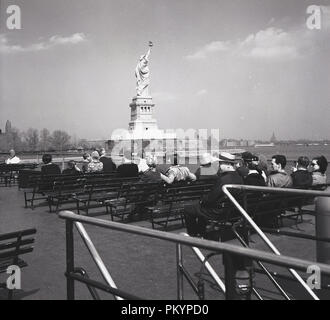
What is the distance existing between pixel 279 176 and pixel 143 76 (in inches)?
2558

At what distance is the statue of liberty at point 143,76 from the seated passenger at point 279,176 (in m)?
63.5

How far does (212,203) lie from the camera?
6.56 meters

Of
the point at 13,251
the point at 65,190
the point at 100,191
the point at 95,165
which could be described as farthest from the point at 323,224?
the point at 95,165

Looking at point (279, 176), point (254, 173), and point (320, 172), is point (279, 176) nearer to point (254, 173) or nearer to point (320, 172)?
point (254, 173)

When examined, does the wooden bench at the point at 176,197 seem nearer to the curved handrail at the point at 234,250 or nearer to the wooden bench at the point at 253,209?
the wooden bench at the point at 253,209

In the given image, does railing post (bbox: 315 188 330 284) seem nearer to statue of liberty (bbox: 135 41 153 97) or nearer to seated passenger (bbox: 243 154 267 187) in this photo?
seated passenger (bbox: 243 154 267 187)

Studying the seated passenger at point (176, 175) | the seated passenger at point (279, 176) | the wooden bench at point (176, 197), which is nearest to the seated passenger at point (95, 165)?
the seated passenger at point (176, 175)

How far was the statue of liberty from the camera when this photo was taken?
71.1 m

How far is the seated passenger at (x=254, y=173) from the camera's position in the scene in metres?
7.97

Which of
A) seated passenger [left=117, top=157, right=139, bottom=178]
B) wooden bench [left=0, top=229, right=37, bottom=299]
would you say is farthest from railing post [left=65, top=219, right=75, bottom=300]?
seated passenger [left=117, top=157, right=139, bottom=178]

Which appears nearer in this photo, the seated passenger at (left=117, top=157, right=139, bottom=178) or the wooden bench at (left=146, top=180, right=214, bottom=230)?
the wooden bench at (left=146, top=180, right=214, bottom=230)

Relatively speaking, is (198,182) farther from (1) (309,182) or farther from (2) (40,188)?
(2) (40,188)

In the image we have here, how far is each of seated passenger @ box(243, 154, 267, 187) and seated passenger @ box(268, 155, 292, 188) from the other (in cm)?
20

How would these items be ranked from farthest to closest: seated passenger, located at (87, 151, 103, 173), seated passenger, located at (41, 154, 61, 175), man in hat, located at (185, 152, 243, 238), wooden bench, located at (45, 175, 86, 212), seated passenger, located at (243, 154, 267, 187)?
seated passenger, located at (87, 151, 103, 173)
seated passenger, located at (41, 154, 61, 175)
wooden bench, located at (45, 175, 86, 212)
seated passenger, located at (243, 154, 267, 187)
man in hat, located at (185, 152, 243, 238)
